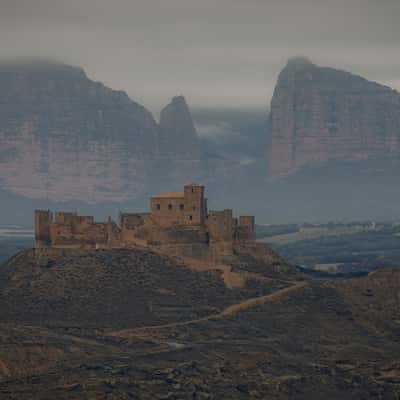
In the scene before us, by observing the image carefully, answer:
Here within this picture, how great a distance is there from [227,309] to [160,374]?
29.3 metres

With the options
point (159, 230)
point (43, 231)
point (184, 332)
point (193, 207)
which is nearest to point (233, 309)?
point (184, 332)

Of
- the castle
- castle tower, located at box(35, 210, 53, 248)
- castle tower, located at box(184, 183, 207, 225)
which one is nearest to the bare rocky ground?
the castle

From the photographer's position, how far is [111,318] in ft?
592

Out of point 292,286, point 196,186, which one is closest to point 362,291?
point 292,286

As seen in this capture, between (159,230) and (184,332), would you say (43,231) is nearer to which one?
(159,230)

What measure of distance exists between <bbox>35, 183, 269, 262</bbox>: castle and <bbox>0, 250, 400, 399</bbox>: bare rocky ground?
76.7 inches

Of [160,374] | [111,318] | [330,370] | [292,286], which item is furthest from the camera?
[292,286]

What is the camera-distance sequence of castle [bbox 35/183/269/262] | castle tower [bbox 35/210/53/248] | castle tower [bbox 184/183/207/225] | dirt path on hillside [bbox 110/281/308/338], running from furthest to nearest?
castle tower [bbox 184/183/207/225], castle tower [bbox 35/210/53/248], castle [bbox 35/183/269/262], dirt path on hillside [bbox 110/281/308/338]

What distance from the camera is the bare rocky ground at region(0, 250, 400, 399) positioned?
6181 inches

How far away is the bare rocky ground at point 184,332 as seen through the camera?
157 meters

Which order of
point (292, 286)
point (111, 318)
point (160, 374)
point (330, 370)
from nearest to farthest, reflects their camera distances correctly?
point (160, 374) → point (330, 370) → point (111, 318) → point (292, 286)

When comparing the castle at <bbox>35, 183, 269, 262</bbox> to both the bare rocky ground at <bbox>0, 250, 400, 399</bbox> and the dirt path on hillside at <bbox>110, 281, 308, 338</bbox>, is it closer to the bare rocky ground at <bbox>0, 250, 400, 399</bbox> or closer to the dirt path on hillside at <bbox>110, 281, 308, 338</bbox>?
the bare rocky ground at <bbox>0, 250, 400, 399</bbox>

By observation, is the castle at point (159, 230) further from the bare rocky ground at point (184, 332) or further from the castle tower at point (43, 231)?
the bare rocky ground at point (184, 332)

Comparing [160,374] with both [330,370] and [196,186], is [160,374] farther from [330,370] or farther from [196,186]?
[196,186]
